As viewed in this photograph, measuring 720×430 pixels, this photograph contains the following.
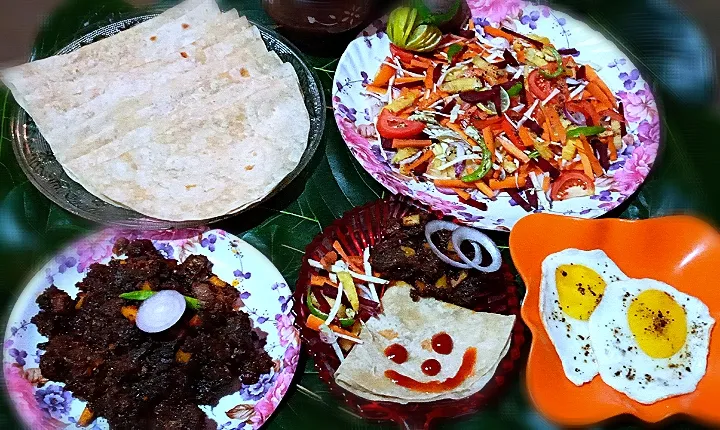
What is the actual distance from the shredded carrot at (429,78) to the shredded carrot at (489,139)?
425 mm

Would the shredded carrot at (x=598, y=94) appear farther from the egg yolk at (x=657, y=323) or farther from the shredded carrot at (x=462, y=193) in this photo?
the egg yolk at (x=657, y=323)

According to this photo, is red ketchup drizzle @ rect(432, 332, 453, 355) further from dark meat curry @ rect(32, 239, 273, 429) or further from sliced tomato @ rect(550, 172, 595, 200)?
sliced tomato @ rect(550, 172, 595, 200)

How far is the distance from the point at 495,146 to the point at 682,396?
1570 mm

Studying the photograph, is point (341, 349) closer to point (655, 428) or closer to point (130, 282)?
point (130, 282)

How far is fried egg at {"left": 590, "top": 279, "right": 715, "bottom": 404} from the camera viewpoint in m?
2.73

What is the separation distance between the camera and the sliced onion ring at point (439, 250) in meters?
2.84

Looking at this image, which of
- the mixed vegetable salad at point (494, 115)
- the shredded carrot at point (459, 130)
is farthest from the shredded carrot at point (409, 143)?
the shredded carrot at point (459, 130)

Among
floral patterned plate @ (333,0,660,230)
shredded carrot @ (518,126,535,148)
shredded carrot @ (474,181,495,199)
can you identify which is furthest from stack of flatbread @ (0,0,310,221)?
shredded carrot @ (518,126,535,148)

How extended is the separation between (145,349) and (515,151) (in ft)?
7.11

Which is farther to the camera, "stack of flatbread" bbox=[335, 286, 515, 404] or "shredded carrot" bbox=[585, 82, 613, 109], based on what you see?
"shredded carrot" bbox=[585, 82, 613, 109]

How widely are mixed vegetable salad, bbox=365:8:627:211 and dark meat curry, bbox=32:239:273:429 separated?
129cm

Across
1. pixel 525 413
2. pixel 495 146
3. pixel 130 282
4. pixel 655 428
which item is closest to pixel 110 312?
pixel 130 282

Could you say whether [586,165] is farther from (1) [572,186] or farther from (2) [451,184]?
(2) [451,184]

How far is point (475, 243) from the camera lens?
2.93 metres
